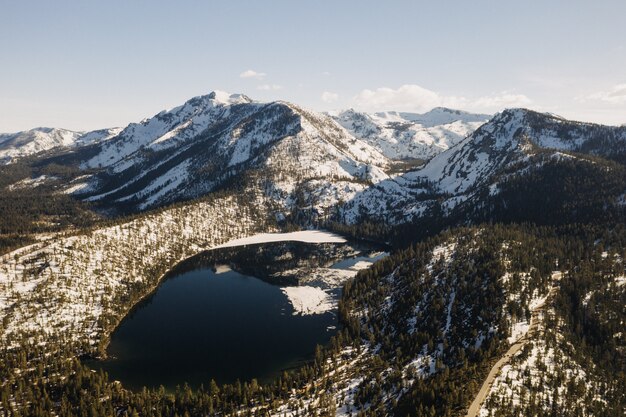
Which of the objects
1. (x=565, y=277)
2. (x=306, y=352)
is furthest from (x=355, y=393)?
(x=565, y=277)

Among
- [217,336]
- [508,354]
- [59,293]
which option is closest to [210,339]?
[217,336]

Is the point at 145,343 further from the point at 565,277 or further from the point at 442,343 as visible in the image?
the point at 565,277

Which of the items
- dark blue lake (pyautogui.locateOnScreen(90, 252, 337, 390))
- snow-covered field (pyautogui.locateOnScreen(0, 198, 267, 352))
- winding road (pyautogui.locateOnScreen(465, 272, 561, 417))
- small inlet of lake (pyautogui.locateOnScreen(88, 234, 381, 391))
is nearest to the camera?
winding road (pyautogui.locateOnScreen(465, 272, 561, 417))

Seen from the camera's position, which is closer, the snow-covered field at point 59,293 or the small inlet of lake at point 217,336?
the small inlet of lake at point 217,336

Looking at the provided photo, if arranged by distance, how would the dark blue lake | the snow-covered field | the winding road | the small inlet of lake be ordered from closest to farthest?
1. the winding road
2. the dark blue lake
3. the small inlet of lake
4. the snow-covered field

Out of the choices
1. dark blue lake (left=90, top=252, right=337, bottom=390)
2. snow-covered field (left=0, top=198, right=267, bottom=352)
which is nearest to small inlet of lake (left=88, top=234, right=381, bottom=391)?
dark blue lake (left=90, top=252, right=337, bottom=390)

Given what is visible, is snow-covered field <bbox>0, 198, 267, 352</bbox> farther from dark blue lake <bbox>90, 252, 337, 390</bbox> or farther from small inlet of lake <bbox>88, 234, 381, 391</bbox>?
dark blue lake <bbox>90, 252, 337, 390</bbox>

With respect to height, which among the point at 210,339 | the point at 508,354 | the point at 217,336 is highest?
the point at 508,354

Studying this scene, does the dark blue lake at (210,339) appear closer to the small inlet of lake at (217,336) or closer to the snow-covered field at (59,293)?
the small inlet of lake at (217,336)

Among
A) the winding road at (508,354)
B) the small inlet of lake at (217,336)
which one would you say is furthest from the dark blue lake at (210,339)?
the winding road at (508,354)

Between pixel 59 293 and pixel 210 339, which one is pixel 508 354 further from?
pixel 59 293

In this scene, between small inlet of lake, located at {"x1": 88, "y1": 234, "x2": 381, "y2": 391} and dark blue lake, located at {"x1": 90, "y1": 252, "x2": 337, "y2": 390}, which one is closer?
dark blue lake, located at {"x1": 90, "y1": 252, "x2": 337, "y2": 390}
